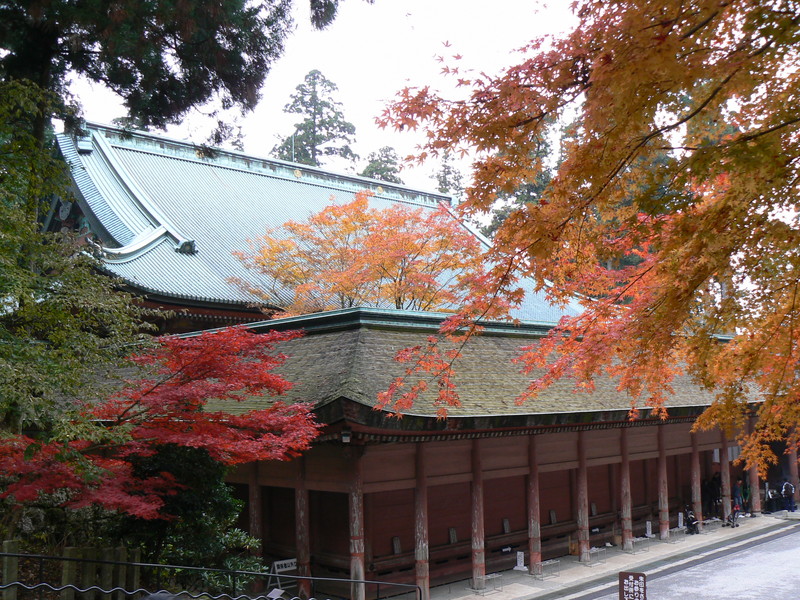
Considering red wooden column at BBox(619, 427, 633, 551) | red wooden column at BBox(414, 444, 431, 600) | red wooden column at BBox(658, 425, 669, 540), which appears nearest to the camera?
red wooden column at BBox(414, 444, 431, 600)

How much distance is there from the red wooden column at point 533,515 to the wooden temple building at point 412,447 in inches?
1.1

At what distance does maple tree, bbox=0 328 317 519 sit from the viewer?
7.80 m

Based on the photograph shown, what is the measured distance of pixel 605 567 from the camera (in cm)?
1438

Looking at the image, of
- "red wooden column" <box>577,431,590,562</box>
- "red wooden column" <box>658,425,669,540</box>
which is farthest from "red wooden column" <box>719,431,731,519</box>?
"red wooden column" <box>577,431,590,562</box>

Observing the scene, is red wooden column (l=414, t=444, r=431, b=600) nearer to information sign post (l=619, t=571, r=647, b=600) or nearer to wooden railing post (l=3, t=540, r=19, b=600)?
information sign post (l=619, t=571, r=647, b=600)

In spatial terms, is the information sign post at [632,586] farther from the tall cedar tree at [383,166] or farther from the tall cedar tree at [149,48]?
the tall cedar tree at [383,166]

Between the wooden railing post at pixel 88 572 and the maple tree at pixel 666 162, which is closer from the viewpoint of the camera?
the maple tree at pixel 666 162

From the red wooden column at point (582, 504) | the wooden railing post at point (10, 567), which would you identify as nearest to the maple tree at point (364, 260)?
the red wooden column at point (582, 504)

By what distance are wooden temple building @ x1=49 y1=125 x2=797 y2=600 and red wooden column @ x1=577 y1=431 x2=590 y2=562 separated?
1.6 inches

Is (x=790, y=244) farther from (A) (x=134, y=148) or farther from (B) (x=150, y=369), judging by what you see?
(A) (x=134, y=148)

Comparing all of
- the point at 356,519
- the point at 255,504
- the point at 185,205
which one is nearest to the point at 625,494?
the point at 356,519

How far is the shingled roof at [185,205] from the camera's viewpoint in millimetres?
19078

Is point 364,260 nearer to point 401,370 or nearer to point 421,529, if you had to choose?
point 401,370

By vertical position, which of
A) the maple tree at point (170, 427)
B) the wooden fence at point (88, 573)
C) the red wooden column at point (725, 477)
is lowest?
the red wooden column at point (725, 477)
